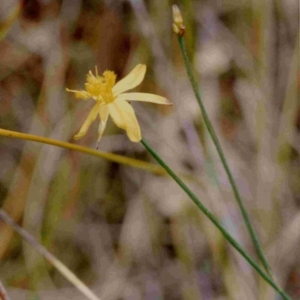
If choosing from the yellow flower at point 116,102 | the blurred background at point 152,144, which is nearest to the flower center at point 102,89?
the yellow flower at point 116,102

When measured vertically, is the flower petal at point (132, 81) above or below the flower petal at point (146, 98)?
above

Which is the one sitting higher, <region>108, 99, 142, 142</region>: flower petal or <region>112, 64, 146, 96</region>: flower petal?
<region>112, 64, 146, 96</region>: flower petal

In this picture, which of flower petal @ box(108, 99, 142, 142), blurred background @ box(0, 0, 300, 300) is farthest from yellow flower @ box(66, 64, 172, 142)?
blurred background @ box(0, 0, 300, 300)

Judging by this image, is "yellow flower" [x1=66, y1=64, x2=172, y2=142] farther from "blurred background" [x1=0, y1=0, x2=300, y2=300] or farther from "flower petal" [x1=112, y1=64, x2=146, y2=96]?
"blurred background" [x1=0, y1=0, x2=300, y2=300]

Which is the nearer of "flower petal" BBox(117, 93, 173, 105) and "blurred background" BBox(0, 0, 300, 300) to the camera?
"flower petal" BBox(117, 93, 173, 105)

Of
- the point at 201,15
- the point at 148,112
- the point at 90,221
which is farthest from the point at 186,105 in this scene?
the point at 90,221

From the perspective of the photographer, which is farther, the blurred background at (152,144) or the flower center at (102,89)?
the blurred background at (152,144)

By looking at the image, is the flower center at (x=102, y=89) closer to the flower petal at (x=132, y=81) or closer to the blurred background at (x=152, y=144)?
the flower petal at (x=132, y=81)

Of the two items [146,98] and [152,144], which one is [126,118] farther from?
[152,144]
